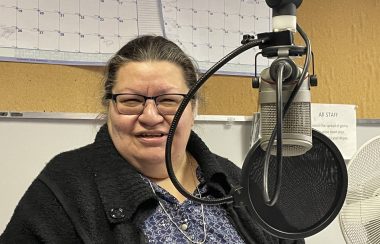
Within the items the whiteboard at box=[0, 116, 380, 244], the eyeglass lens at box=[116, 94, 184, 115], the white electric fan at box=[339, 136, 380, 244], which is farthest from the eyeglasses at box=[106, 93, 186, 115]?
the white electric fan at box=[339, 136, 380, 244]

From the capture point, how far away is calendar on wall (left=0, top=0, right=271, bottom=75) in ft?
4.20

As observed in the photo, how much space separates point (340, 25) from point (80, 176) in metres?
1.14

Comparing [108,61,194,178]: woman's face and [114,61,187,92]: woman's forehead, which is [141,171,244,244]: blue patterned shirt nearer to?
[108,61,194,178]: woman's face

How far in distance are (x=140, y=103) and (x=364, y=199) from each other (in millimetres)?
634

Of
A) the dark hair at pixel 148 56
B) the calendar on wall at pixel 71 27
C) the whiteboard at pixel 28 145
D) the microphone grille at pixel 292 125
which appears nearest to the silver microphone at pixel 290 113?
the microphone grille at pixel 292 125

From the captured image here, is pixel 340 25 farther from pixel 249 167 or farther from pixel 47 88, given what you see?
pixel 249 167

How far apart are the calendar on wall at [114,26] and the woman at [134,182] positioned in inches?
6.8

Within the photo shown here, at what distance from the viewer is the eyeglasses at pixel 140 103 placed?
112cm

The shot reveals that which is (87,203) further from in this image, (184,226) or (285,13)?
(285,13)

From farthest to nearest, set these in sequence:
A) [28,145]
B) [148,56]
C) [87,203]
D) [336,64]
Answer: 1. [336,64]
2. [28,145]
3. [148,56]
4. [87,203]

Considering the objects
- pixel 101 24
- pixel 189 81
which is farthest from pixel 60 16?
pixel 189 81

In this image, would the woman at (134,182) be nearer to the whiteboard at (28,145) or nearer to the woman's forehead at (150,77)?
the woman's forehead at (150,77)

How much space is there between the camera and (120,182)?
1134 mm

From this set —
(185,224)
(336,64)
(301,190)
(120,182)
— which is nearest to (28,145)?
(120,182)
